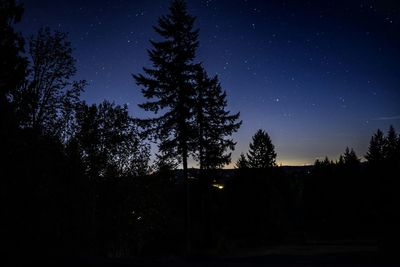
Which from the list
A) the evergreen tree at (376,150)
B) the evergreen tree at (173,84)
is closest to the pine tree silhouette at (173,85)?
the evergreen tree at (173,84)

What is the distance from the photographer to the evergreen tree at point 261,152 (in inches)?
2058

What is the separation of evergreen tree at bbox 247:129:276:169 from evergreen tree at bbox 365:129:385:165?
16.7m

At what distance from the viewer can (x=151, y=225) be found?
2583 cm

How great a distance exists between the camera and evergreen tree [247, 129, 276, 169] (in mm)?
52281

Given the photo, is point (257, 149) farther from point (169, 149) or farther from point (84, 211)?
point (84, 211)

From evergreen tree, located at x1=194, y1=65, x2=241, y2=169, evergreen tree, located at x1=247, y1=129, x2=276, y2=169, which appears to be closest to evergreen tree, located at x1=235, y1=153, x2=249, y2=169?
evergreen tree, located at x1=247, y1=129, x2=276, y2=169

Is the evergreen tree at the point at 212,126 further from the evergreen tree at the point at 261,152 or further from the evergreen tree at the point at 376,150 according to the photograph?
the evergreen tree at the point at 376,150

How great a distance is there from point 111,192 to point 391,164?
38.9 meters

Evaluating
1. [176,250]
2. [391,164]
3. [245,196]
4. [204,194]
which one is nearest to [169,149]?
[176,250]

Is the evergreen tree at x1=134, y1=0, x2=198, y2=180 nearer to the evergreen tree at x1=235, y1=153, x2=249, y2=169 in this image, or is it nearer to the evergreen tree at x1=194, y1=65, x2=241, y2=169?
the evergreen tree at x1=194, y1=65, x2=241, y2=169

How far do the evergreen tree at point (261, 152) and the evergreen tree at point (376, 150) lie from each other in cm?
1665

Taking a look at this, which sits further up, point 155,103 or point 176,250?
point 155,103

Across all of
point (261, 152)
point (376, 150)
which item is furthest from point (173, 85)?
point (376, 150)

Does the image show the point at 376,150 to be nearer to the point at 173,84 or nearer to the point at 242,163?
the point at 242,163
